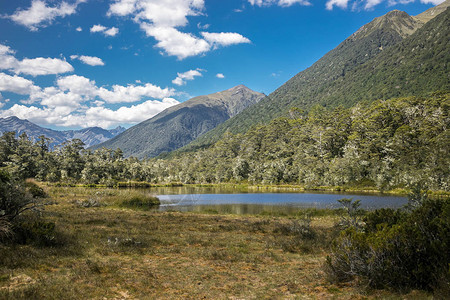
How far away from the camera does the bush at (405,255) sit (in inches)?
312

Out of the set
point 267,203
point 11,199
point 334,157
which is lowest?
point 267,203

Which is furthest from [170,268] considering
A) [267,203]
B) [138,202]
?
[267,203]

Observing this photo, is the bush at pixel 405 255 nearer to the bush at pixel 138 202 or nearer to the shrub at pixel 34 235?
the shrub at pixel 34 235

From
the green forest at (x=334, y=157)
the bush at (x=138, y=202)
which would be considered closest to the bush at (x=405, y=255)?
the bush at (x=138, y=202)

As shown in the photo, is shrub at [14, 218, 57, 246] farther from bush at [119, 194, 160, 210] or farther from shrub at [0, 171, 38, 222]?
bush at [119, 194, 160, 210]

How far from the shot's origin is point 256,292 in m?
9.02

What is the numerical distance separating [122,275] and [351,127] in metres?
125

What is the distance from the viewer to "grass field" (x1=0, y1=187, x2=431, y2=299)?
8.60 m

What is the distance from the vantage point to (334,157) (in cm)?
10731

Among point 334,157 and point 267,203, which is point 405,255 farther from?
point 334,157

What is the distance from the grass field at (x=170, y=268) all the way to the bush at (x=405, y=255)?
469 millimetres

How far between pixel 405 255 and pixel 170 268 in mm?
8516

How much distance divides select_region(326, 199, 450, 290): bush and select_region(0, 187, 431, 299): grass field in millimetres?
469

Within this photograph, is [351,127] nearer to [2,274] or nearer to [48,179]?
[48,179]
